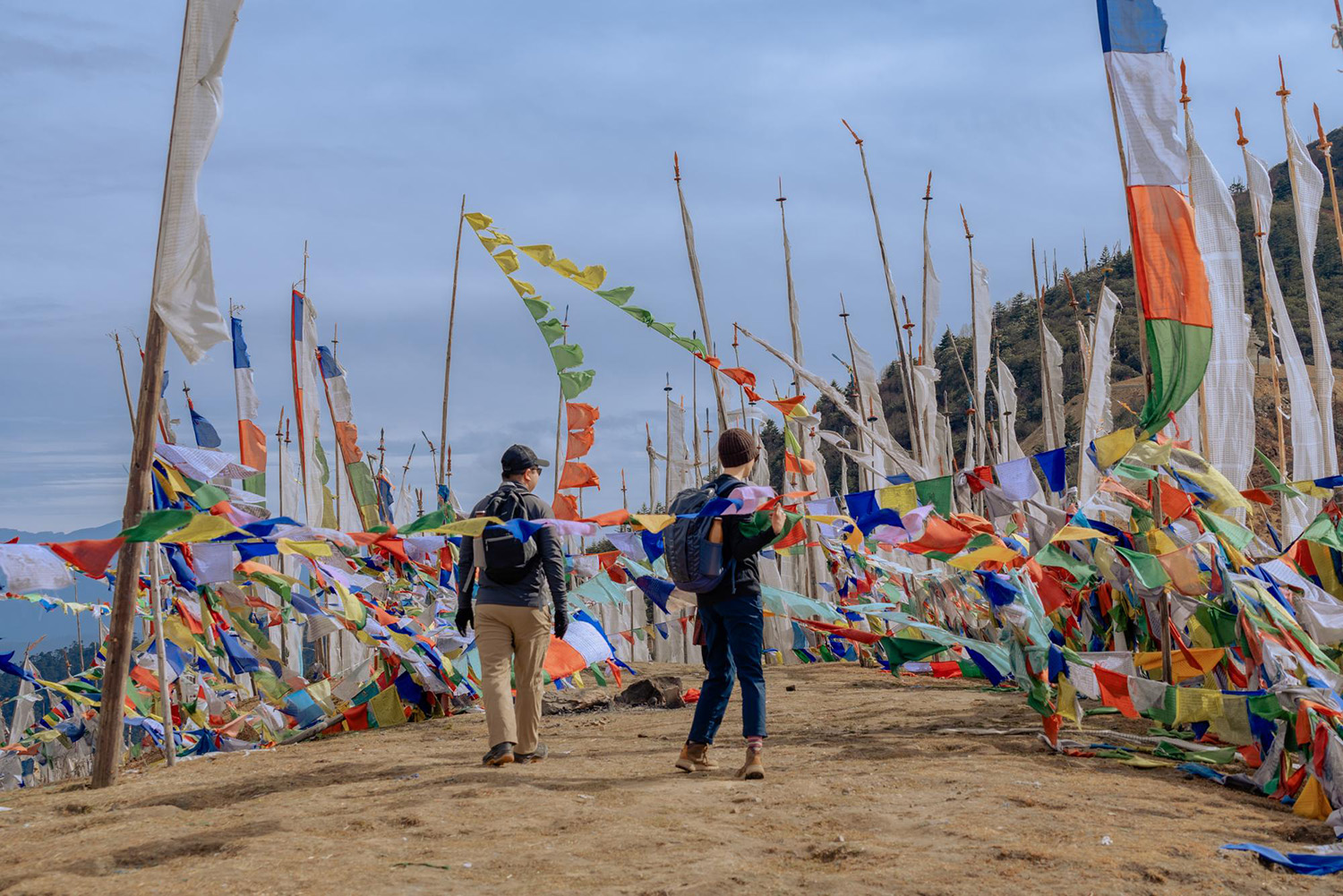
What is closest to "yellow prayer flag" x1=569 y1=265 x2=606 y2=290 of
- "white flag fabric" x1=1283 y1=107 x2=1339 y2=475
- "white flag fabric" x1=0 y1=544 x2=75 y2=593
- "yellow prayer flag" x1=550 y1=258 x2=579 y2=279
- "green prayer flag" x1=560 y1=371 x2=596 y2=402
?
"yellow prayer flag" x1=550 y1=258 x2=579 y2=279

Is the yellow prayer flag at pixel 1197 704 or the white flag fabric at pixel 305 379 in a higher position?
the white flag fabric at pixel 305 379

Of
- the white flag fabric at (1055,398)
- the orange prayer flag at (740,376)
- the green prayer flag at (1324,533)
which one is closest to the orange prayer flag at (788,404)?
the orange prayer flag at (740,376)

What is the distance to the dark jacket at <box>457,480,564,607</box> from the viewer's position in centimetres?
540

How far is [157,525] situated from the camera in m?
4.06

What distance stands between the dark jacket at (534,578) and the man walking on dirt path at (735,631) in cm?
88

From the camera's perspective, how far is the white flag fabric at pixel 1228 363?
7.68 m

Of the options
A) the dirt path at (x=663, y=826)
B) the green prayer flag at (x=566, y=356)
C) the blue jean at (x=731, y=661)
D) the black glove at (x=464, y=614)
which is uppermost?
the green prayer flag at (x=566, y=356)

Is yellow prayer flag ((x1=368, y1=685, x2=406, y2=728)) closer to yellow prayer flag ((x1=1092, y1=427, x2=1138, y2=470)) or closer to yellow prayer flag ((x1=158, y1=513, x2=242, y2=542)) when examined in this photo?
yellow prayer flag ((x1=158, y1=513, x2=242, y2=542))

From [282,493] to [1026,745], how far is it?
1125 centimetres

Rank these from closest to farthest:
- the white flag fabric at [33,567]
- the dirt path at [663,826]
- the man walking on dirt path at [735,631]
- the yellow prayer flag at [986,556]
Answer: the dirt path at [663,826], the white flag fabric at [33,567], the man walking on dirt path at [735,631], the yellow prayer flag at [986,556]

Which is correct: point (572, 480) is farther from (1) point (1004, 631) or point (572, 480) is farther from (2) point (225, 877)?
(2) point (225, 877)

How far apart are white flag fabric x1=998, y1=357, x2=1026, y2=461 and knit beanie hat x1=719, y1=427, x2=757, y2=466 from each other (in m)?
8.41

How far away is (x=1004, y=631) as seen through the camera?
588cm

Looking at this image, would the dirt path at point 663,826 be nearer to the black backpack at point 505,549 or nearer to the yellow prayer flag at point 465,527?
the black backpack at point 505,549
